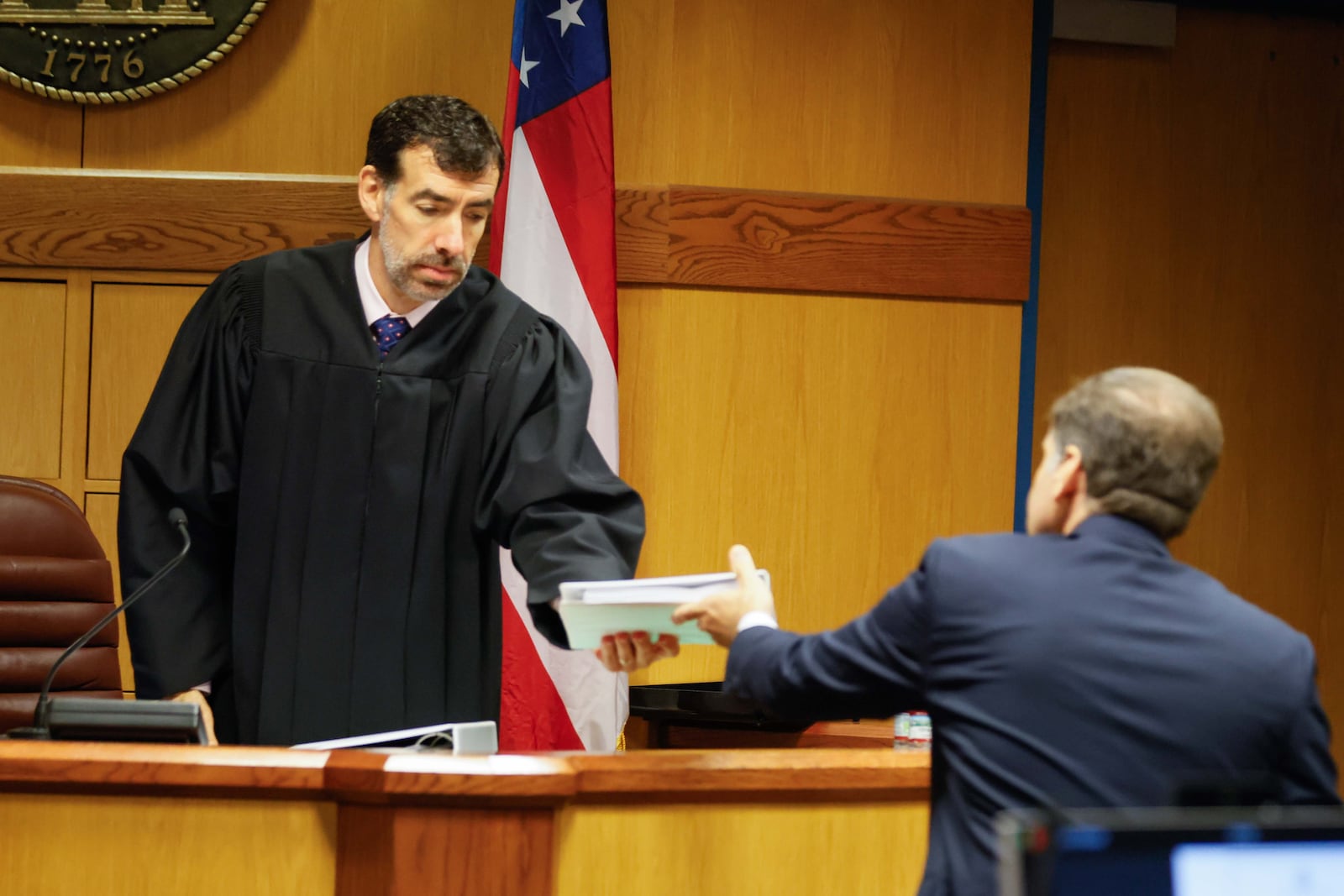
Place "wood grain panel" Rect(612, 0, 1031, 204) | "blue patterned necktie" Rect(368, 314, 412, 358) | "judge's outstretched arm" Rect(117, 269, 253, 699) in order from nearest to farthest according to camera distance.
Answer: "judge's outstretched arm" Rect(117, 269, 253, 699), "blue patterned necktie" Rect(368, 314, 412, 358), "wood grain panel" Rect(612, 0, 1031, 204)

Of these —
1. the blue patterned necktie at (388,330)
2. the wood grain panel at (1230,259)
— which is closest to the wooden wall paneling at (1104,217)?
the wood grain panel at (1230,259)

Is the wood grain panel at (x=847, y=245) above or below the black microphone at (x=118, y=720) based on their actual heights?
above

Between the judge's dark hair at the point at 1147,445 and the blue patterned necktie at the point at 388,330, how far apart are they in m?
1.44

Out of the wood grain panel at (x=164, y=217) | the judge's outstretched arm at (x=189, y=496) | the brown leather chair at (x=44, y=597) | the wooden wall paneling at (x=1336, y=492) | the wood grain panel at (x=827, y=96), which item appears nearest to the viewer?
the judge's outstretched arm at (x=189, y=496)

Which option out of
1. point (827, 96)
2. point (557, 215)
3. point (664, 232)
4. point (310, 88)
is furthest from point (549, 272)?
point (827, 96)

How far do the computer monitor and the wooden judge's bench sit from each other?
2.60 feet

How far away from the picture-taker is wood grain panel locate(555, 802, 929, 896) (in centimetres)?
183

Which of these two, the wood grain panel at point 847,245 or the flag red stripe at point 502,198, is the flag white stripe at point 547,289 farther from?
the wood grain panel at point 847,245

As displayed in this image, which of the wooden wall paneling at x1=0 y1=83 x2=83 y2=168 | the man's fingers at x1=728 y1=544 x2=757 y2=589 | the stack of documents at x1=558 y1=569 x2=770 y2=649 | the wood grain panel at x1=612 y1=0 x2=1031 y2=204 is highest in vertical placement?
the wood grain panel at x1=612 y1=0 x2=1031 y2=204

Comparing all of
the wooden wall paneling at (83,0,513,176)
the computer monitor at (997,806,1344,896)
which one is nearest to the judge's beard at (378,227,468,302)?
the wooden wall paneling at (83,0,513,176)

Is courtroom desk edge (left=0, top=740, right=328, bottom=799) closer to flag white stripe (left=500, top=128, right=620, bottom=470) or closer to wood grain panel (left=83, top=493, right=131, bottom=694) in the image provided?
flag white stripe (left=500, top=128, right=620, bottom=470)

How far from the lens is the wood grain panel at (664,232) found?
3.70m

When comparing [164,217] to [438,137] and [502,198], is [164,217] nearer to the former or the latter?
[502,198]

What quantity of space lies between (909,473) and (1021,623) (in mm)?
2510
